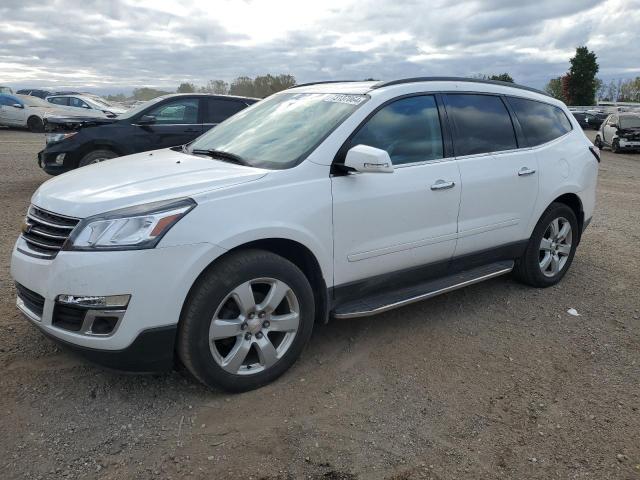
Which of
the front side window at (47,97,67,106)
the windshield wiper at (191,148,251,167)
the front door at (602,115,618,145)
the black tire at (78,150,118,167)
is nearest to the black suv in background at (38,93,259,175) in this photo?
the black tire at (78,150,118,167)

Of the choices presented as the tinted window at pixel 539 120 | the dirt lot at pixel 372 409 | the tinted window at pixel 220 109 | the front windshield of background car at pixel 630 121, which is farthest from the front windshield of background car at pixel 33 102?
the front windshield of background car at pixel 630 121

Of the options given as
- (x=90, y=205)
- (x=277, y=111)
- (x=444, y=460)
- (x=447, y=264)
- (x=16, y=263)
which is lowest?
(x=444, y=460)

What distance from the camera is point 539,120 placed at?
198 inches

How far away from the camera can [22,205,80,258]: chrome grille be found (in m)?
2.98

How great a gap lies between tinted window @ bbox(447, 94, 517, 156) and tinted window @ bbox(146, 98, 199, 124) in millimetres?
5955

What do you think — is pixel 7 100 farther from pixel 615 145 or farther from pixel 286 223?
pixel 615 145

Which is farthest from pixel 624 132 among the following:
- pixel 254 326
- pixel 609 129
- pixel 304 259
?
pixel 254 326

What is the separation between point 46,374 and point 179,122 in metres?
6.54

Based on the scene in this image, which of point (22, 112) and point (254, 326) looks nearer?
Result: point (254, 326)

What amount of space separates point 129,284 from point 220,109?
729 centimetres

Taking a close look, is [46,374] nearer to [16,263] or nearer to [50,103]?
[16,263]

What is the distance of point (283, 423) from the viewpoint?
3.04 meters

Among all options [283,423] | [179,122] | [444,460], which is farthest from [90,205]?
[179,122]

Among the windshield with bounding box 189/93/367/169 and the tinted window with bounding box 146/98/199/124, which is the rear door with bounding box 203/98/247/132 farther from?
the windshield with bounding box 189/93/367/169
